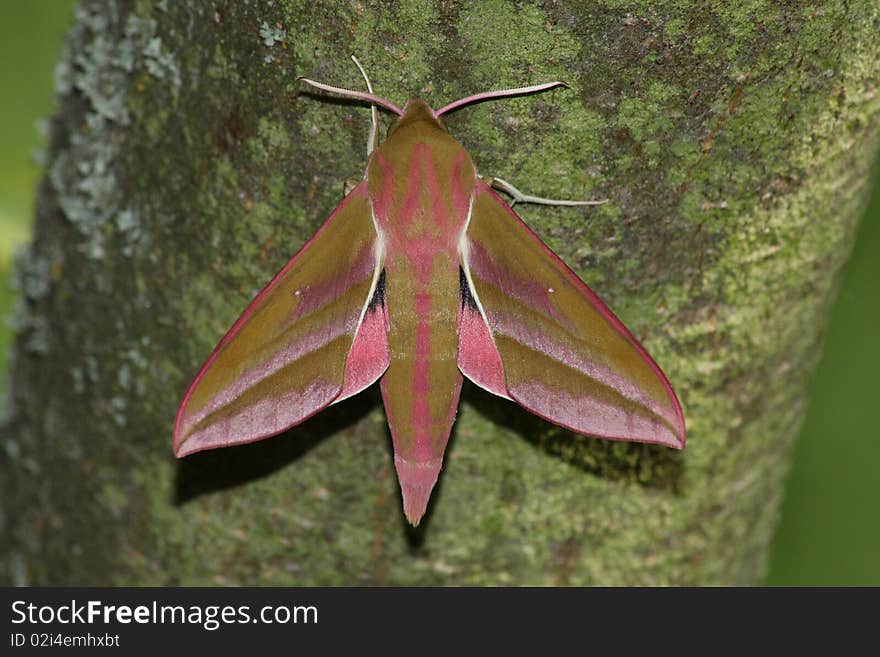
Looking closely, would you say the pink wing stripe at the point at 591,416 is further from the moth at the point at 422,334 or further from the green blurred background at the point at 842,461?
the green blurred background at the point at 842,461

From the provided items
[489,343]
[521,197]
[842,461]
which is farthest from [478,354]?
[842,461]

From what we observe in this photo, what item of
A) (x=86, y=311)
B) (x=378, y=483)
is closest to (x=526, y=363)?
(x=378, y=483)

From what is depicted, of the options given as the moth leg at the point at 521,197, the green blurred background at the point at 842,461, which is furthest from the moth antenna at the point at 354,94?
the green blurred background at the point at 842,461

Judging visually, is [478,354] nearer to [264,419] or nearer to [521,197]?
[521,197]

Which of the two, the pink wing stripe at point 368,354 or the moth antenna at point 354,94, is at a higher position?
the moth antenna at point 354,94

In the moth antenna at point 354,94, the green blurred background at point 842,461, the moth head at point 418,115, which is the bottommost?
the green blurred background at point 842,461

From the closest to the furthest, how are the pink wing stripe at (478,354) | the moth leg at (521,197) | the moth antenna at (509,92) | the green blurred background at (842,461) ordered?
1. the moth antenna at (509,92)
2. the moth leg at (521,197)
3. the pink wing stripe at (478,354)
4. the green blurred background at (842,461)

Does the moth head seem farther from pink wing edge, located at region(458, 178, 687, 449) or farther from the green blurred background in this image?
the green blurred background
